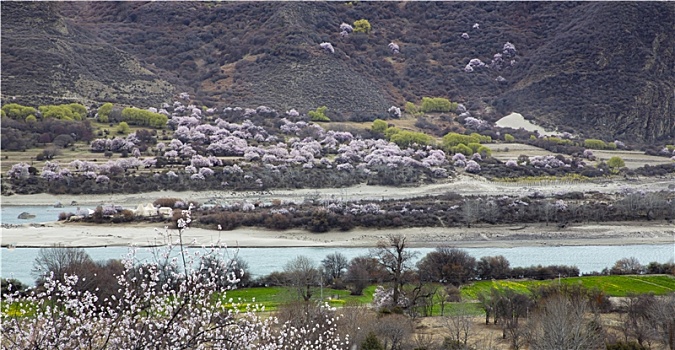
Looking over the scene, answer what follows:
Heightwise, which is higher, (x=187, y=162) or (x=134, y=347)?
(x=187, y=162)

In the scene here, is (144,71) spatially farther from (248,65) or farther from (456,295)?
(456,295)

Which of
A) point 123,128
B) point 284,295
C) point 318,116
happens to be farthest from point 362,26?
point 284,295

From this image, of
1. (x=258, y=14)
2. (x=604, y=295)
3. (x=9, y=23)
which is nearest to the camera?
(x=604, y=295)

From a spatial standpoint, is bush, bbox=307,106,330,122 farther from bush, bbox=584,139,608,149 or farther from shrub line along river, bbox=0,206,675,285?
→ shrub line along river, bbox=0,206,675,285

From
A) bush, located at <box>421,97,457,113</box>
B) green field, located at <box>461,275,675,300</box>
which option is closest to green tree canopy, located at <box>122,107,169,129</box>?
bush, located at <box>421,97,457,113</box>

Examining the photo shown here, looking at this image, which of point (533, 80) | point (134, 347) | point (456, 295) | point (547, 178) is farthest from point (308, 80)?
point (134, 347)

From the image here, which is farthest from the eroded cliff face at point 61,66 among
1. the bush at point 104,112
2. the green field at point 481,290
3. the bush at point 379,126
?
the green field at point 481,290

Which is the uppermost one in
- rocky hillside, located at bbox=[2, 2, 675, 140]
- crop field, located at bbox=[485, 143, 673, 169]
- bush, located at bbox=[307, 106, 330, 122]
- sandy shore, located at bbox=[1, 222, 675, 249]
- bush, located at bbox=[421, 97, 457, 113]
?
rocky hillside, located at bbox=[2, 2, 675, 140]
